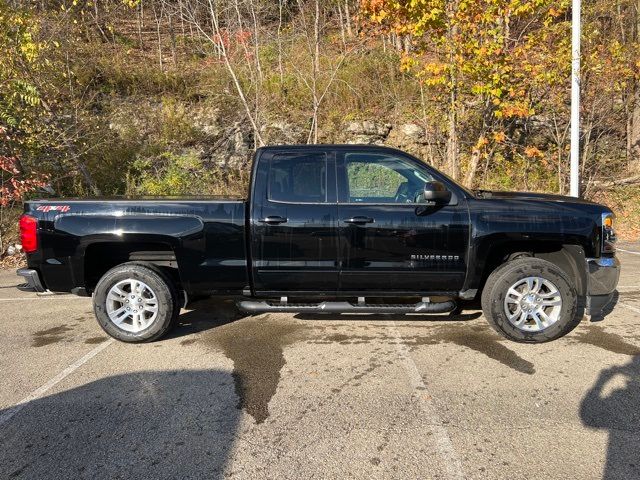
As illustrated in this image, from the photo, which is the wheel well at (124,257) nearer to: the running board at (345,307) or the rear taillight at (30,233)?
the rear taillight at (30,233)

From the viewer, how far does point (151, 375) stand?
3736 mm

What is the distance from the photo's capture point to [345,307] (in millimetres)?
4371

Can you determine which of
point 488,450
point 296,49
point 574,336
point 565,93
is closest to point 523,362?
point 574,336

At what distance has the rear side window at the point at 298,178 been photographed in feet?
14.5

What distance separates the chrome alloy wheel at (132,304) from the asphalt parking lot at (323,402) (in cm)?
24

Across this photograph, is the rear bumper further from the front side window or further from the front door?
the front side window

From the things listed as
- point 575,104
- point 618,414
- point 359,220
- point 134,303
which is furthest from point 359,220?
point 575,104

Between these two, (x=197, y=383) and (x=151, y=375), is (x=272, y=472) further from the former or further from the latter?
(x=151, y=375)

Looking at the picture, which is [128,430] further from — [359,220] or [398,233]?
[398,233]

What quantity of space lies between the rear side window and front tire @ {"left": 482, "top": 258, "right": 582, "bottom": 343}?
6.49ft

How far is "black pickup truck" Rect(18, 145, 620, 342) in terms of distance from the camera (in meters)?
4.28

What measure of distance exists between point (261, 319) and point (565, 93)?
960 centimetres

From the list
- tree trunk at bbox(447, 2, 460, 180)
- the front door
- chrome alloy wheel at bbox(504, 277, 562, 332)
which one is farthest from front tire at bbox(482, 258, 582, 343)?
tree trunk at bbox(447, 2, 460, 180)

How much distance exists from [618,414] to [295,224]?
298cm
